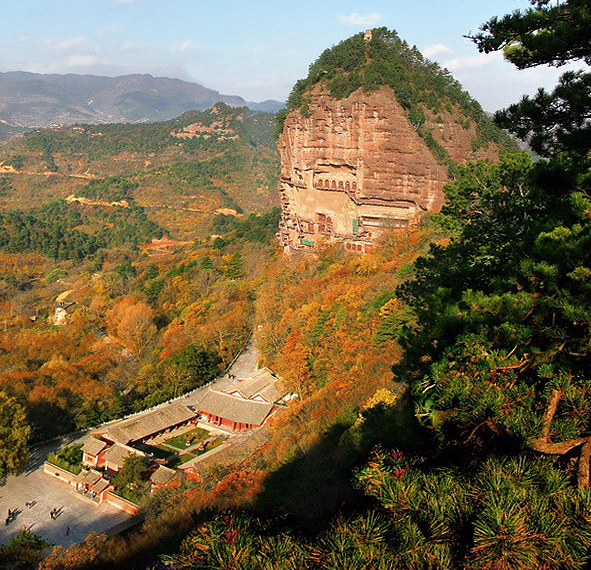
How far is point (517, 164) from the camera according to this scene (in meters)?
12.7

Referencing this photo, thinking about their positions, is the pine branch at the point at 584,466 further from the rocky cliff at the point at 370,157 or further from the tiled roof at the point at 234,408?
the rocky cliff at the point at 370,157

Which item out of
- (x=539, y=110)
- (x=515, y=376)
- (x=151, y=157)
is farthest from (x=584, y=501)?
(x=151, y=157)

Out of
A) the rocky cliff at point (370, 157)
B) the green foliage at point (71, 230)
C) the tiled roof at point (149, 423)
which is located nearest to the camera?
the tiled roof at point (149, 423)

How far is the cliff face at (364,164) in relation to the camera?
91.4ft

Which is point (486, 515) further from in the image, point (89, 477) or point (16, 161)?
point (16, 161)

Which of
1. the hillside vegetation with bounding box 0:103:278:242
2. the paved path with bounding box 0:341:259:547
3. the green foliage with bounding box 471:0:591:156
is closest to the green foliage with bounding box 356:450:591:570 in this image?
the green foliage with bounding box 471:0:591:156

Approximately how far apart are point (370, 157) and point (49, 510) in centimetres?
2103

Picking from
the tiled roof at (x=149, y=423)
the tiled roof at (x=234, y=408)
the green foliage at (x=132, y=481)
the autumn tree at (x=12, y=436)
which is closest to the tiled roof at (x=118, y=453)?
the tiled roof at (x=149, y=423)

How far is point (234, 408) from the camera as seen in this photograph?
2056 cm

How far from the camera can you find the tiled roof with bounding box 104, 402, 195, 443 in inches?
774

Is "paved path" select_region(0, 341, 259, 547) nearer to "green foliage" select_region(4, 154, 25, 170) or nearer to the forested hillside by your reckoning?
the forested hillside

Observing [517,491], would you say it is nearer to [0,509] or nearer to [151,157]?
[0,509]

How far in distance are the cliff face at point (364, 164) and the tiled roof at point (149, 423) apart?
13.3m

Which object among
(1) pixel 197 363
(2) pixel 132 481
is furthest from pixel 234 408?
(2) pixel 132 481
